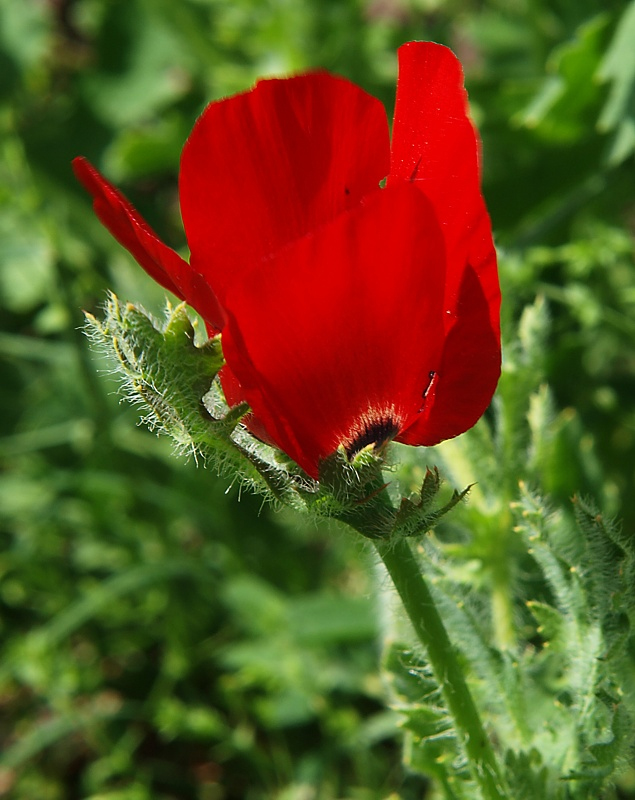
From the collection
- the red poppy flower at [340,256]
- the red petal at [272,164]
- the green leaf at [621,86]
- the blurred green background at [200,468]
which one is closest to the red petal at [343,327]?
the red poppy flower at [340,256]

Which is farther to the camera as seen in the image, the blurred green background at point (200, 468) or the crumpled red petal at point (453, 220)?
the blurred green background at point (200, 468)

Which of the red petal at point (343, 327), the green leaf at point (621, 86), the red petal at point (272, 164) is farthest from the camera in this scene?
the green leaf at point (621, 86)

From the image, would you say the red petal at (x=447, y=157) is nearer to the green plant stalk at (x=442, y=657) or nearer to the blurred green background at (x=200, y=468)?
the green plant stalk at (x=442, y=657)

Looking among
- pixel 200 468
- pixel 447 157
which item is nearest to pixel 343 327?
pixel 447 157

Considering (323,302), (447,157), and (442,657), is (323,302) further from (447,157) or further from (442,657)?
(442,657)

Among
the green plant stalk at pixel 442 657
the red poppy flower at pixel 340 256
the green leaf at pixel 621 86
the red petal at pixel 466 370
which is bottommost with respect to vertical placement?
the green plant stalk at pixel 442 657

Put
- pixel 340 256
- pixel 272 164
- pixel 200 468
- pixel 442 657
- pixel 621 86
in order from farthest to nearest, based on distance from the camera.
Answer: pixel 200 468 < pixel 621 86 < pixel 442 657 < pixel 272 164 < pixel 340 256

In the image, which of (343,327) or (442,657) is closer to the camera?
(343,327)
